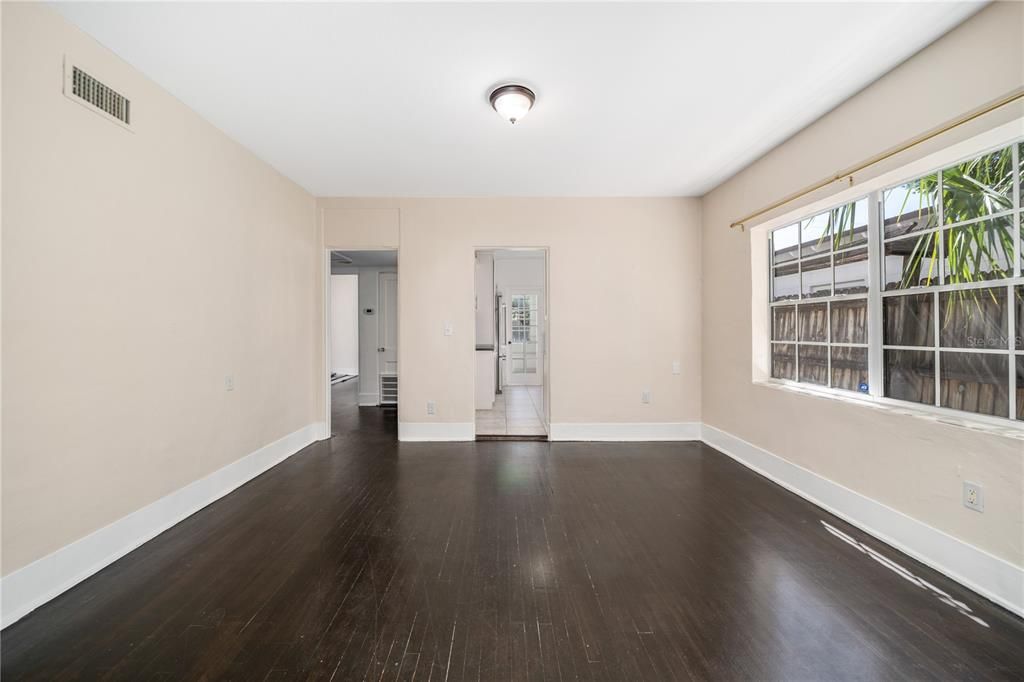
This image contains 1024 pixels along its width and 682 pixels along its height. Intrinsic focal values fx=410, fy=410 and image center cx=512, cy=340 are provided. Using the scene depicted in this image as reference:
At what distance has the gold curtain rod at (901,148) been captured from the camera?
69.6 inches

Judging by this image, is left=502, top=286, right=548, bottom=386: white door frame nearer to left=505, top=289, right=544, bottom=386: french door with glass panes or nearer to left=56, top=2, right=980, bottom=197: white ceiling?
left=505, top=289, right=544, bottom=386: french door with glass panes

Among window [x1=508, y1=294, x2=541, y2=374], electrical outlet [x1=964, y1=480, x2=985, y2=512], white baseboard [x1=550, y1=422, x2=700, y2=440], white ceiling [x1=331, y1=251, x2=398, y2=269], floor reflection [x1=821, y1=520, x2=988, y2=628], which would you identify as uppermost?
white ceiling [x1=331, y1=251, x2=398, y2=269]

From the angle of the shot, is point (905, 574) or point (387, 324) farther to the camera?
point (387, 324)

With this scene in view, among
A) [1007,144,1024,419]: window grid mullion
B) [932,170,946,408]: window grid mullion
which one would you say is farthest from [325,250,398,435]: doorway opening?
[1007,144,1024,419]: window grid mullion

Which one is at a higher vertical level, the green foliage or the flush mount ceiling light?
the flush mount ceiling light

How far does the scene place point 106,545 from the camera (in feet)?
6.88

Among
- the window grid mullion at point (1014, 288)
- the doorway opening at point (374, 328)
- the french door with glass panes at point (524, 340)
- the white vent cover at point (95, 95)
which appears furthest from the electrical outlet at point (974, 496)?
the french door with glass panes at point (524, 340)

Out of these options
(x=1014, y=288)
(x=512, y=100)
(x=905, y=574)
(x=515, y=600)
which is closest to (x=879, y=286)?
(x=1014, y=288)

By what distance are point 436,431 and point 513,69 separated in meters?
3.43

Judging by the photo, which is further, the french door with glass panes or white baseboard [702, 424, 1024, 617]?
the french door with glass panes

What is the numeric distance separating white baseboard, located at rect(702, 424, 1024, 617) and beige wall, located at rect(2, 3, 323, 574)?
4163 millimetres

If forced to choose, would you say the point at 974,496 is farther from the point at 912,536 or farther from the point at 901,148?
the point at 901,148

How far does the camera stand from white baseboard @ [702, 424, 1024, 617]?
1771 mm

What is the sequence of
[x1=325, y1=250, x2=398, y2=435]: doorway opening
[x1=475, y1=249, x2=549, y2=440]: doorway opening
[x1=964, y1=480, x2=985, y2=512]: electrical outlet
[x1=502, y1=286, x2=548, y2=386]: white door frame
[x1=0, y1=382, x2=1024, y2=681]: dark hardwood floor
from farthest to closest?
1. [x1=502, y1=286, x2=548, y2=386]: white door frame
2. [x1=475, y1=249, x2=549, y2=440]: doorway opening
3. [x1=325, y1=250, x2=398, y2=435]: doorway opening
4. [x1=964, y1=480, x2=985, y2=512]: electrical outlet
5. [x1=0, y1=382, x2=1024, y2=681]: dark hardwood floor
